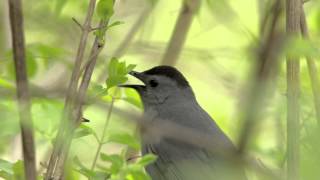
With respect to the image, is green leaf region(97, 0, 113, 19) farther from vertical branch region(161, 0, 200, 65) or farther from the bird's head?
the bird's head

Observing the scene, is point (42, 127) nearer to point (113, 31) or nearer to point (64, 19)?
point (64, 19)

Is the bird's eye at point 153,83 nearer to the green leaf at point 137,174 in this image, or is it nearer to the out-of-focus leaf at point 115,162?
the green leaf at point 137,174

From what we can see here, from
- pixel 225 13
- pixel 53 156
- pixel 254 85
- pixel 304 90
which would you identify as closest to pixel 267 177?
pixel 254 85

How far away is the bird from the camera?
3.31 metres

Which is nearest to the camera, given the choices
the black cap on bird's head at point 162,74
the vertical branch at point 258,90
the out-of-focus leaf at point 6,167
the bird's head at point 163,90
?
the vertical branch at point 258,90

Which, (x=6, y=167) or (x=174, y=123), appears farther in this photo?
(x=174, y=123)

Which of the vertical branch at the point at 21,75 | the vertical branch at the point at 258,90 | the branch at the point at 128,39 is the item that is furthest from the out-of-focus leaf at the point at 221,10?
the vertical branch at the point at 21,75

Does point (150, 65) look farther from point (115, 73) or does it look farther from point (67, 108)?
point (67, 108)

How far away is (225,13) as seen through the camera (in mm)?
3051

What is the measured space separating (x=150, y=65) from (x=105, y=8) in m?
2.30

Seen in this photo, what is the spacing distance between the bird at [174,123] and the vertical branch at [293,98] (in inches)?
30.8

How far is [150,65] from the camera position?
180 inches

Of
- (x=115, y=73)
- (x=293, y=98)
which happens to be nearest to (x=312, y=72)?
(x=293, y=98)

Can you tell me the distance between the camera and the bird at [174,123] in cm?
331
